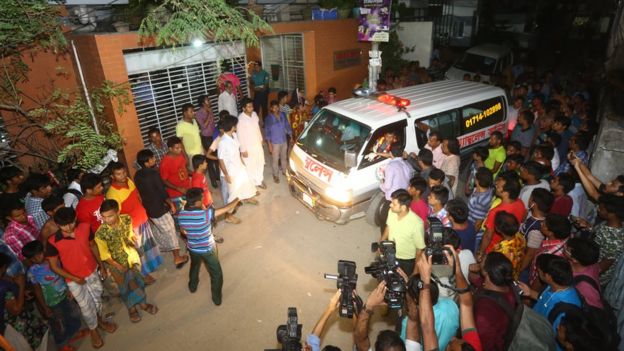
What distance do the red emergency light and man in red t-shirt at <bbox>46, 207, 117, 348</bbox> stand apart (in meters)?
4.69

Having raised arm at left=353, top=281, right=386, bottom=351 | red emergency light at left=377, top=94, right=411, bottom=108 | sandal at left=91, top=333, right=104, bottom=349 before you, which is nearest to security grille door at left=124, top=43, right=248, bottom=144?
sandal at left=91, top=333, right=104, bottom=349

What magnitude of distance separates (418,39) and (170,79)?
8.96 meters

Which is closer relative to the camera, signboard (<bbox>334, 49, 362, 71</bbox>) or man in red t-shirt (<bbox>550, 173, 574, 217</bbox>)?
man in red t-shirt (<bbox>550, 173, 574, 217</bbox>)

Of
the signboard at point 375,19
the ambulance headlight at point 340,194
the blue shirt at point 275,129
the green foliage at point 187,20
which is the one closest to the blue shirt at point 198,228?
the ambulance headlight at point 340,194

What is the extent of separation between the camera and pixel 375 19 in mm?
8125

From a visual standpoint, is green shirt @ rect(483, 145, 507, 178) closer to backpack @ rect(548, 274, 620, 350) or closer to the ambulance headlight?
the ambulance headlight

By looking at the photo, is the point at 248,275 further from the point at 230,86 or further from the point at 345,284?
the point at 230,86

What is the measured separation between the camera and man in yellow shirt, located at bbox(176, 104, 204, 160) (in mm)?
6523

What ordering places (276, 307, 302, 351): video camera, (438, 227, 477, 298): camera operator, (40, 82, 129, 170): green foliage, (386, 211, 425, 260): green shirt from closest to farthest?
(276, 307, 302, 351): video camera
(438, 227, 477, 298): camera operator
(386, 211, 425, 260): green shirt
(40, 82, 129, 170): green foliage

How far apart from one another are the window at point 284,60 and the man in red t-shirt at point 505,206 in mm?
7402

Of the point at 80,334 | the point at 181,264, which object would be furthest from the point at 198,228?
the point at 80,334

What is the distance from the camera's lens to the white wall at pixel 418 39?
12653mm

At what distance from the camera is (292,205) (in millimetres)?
7199

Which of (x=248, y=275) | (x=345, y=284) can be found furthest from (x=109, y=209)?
(x=345, y=284)
